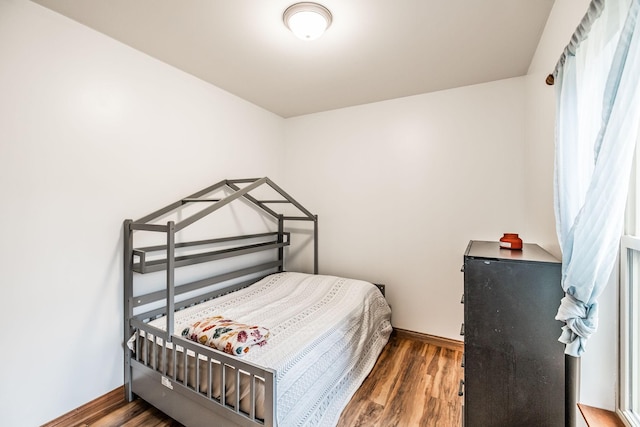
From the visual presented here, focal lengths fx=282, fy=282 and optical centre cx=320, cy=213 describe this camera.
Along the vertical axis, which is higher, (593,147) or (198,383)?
(593,147)

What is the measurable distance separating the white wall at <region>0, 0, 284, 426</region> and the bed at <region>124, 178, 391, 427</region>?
169 millimetres

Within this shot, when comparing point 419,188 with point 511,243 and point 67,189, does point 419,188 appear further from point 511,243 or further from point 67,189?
point 67,189

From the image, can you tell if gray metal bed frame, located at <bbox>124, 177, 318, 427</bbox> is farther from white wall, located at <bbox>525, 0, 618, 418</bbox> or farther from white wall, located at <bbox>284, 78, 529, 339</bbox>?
white wall, located at <bbox>525, 0, 618, 418</bbox>

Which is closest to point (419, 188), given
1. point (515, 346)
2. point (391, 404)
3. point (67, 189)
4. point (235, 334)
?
point (515, 346)

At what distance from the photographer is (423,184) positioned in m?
2.78

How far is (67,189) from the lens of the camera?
1.71 meters

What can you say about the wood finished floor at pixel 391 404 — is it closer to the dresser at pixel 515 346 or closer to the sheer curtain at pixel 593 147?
the dresser at pixel 515 346

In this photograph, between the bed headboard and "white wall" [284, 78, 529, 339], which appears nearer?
the bed headboard

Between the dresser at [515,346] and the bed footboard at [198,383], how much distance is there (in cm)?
101

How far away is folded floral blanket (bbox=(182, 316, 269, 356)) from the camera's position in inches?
60.2

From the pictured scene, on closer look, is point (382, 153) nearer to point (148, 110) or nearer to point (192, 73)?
point (192, 73)

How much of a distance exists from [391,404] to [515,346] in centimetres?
98

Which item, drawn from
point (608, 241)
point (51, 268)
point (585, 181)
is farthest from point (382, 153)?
point (51, 268)

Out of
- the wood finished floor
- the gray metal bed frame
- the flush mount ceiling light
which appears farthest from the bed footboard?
the flush mount ceiling light
